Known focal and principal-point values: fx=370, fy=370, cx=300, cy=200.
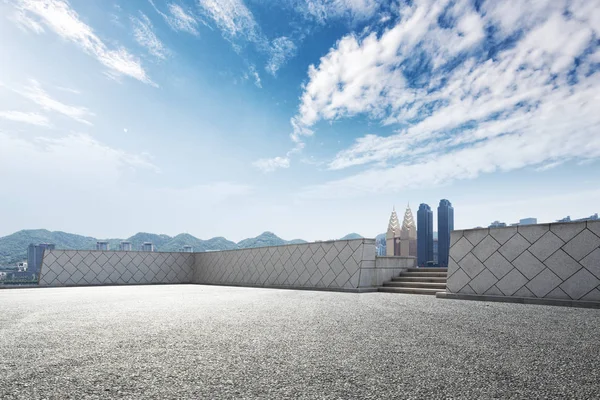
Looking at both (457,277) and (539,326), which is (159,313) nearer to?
(539,326)

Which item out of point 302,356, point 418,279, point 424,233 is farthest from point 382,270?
point 424,233

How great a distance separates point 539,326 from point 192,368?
171 inches

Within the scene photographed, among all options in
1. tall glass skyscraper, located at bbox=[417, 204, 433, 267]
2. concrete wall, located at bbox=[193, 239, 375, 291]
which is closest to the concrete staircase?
concrete wall, located at bbox=[193, 239, 375, 291]

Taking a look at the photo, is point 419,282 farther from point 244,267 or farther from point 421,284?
point 244,267

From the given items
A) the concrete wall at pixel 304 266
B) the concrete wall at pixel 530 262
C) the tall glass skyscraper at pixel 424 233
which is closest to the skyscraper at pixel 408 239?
the concrete wall at pixel 304 266

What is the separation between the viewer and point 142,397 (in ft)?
7.61

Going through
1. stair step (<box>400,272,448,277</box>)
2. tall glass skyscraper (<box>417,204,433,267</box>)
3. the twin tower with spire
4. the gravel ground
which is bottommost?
the gravel ground

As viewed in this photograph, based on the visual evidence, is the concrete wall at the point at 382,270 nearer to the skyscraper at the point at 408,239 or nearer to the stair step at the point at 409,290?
the stair step at the point at 409,290

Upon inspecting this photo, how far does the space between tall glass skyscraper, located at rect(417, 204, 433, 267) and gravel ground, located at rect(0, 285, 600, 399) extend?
3655 inches

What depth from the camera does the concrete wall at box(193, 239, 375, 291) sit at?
35.6ft

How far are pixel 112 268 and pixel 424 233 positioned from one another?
336ft

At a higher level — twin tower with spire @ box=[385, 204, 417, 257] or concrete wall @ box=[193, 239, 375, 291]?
twin tower with spire @ box=[385, 204, 417, 257]

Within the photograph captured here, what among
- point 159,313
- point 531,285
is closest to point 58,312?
point 159,313

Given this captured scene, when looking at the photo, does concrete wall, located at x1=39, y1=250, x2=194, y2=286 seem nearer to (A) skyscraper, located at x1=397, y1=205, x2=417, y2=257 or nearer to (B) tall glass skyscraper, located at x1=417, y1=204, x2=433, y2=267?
(A) skyscraper, located at x1=397, y1=205, x2=417, y2=257
